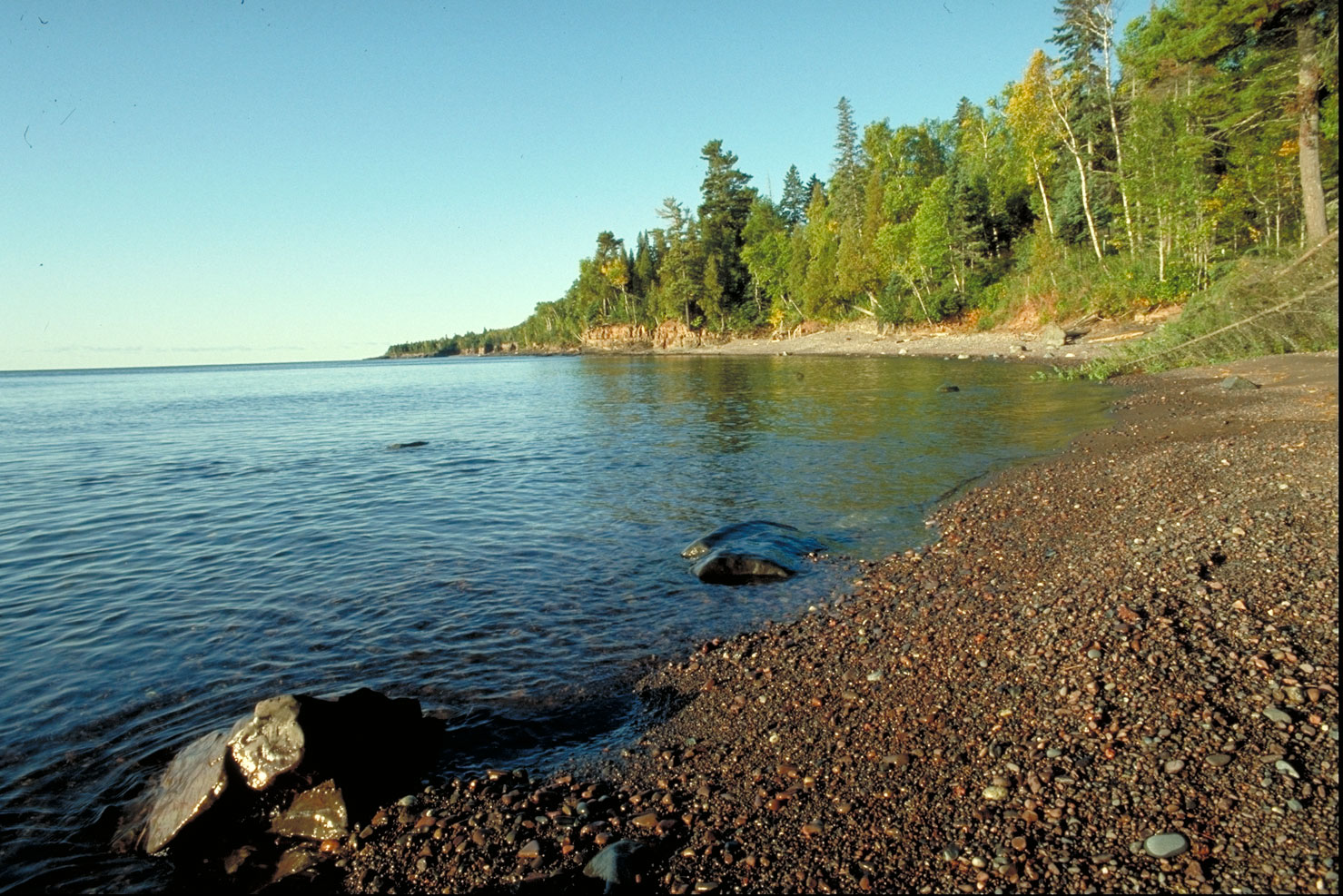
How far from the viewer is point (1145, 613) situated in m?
6.75

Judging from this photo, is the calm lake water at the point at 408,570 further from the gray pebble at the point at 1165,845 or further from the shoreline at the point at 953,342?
the shoreline at the point at 953,342

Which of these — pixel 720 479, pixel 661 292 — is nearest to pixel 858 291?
pixel 661 292

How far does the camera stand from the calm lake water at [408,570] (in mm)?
7047

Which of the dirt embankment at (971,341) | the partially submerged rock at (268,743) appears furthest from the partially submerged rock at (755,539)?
the dirt embankment at (971,341)

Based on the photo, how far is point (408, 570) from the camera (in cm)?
1225

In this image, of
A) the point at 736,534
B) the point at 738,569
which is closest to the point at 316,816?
the point at 738,569

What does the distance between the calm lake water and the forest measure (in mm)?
6971

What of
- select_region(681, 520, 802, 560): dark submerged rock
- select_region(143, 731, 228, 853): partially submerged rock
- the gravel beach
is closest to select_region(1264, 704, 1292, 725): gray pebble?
the gravel beach

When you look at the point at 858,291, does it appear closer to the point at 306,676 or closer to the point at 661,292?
the point at 661,292

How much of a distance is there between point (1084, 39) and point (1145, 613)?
2518 inches

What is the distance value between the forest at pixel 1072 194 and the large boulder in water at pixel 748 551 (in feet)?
23.3

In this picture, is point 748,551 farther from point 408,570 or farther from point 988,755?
point 988,755

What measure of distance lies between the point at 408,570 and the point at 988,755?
989 cm

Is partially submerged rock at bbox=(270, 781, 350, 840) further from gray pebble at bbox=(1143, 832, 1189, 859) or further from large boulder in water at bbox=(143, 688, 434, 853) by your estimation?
gray pebble at bbox=(1143, 832, 1189, 859)
